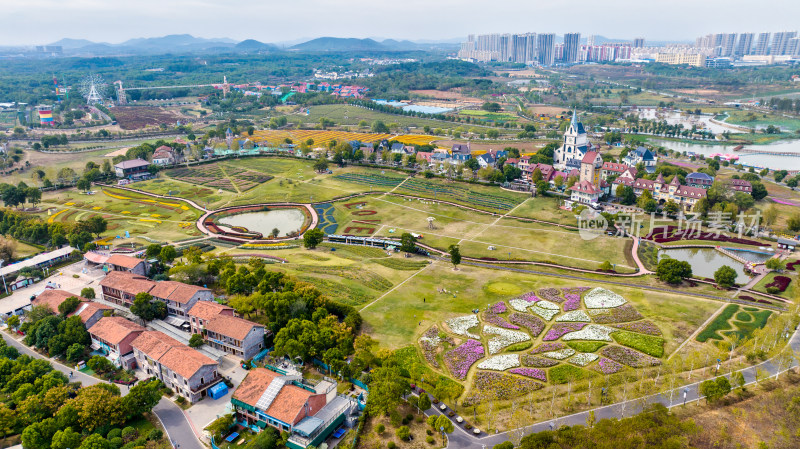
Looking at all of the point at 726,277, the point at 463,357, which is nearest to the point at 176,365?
the point at 463,357

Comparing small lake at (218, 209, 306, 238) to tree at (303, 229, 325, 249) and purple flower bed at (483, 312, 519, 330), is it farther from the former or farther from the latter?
purple flower bed at (483, 312, 519, 330)

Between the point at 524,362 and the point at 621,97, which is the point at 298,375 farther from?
the point at 621,97

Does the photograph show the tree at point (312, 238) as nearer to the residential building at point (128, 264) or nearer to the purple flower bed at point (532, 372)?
the residential building at point (128, 264)

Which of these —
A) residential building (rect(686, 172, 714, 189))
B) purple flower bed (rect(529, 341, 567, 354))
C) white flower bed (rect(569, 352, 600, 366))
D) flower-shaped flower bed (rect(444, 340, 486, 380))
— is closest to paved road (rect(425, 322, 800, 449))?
flower-shaped flower bed (rect(444, 340, 486, 380))

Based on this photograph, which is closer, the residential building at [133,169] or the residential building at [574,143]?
the residential building at [574,143]

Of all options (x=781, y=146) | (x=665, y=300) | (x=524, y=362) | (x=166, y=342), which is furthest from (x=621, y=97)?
(x=166, y=342)

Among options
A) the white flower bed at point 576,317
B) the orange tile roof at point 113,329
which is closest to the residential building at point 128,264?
the orange tile roof at point 113,329
